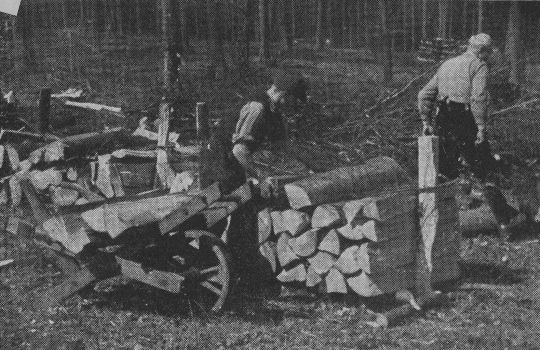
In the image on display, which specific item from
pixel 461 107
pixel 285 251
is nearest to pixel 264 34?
pixel 461 107

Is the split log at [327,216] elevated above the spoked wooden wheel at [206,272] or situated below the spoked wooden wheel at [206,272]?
above

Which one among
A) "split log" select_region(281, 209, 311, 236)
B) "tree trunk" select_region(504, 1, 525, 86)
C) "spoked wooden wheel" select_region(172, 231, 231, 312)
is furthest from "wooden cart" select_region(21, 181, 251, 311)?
"tree trunk" select_region(504, 1, 525, 86)

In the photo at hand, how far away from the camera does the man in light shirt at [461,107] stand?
9172mm

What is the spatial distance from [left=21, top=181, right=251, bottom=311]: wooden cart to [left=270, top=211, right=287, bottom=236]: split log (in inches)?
11.2

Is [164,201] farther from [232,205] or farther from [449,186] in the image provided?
[449,186]

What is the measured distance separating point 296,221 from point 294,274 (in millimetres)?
491

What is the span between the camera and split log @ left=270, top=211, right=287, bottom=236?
23.6 feet

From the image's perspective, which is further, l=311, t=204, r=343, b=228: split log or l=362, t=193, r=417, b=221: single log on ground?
l=311, t=204, r=343, b=228: split log

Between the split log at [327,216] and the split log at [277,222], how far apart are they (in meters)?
0.34

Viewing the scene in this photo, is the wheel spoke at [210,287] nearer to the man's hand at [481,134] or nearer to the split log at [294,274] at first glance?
the split log at [294,274]

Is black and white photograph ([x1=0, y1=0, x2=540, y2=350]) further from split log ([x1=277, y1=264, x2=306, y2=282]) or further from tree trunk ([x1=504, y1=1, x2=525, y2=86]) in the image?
tree trunk ([x1=504, y1=1, x2=525, y2=86])

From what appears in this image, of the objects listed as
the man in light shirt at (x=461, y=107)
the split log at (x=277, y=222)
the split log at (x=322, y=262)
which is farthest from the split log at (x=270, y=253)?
the man in light shirt at (x=461, y=107)

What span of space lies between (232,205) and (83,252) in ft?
4.19

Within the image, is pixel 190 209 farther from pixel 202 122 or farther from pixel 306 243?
→ pixel 202 122
